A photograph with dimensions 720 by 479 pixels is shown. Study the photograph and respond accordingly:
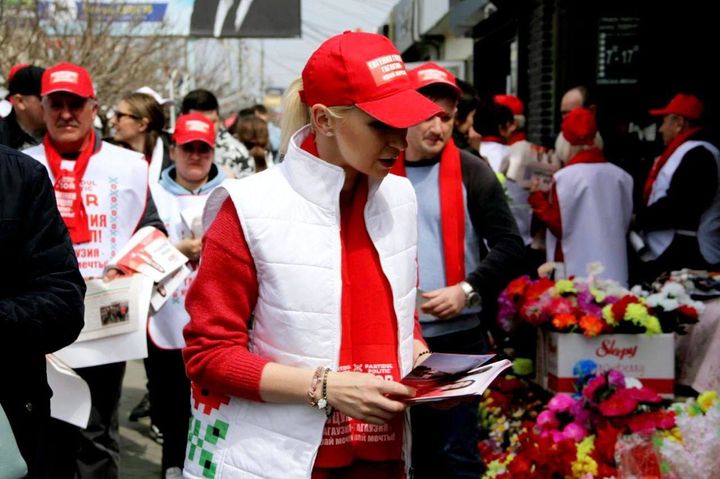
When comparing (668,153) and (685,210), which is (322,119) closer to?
(685,210)

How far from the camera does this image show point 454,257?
4.57 m

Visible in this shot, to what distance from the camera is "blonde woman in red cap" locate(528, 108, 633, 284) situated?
7.10m

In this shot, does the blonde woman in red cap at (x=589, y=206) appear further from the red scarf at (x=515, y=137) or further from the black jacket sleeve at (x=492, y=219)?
the black jacket sleeve at (x=492, y=219)

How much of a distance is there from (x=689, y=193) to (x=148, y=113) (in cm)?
355

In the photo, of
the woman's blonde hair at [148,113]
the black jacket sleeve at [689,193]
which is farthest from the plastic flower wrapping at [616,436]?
the woman's blonde hair at [148,113]

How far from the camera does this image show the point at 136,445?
297 inches

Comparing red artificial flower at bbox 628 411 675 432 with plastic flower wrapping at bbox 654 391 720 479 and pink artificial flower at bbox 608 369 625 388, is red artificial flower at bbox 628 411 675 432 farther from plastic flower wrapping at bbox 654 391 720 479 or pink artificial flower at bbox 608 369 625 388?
pink artificial flower at bbox 608 369 625 388

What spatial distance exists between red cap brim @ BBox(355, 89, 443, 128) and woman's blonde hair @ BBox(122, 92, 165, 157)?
16.8 feet

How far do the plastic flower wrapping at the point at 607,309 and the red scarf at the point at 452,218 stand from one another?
143 centimetres

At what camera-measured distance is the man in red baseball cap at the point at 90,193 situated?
5.05 metres

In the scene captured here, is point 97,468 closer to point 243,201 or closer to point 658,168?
point 243,201

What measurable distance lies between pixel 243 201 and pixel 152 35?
18.8m

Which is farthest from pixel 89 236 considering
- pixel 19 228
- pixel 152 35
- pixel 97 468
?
pixel 152 35

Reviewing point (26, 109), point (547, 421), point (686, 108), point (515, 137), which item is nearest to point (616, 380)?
point (547, 421)
